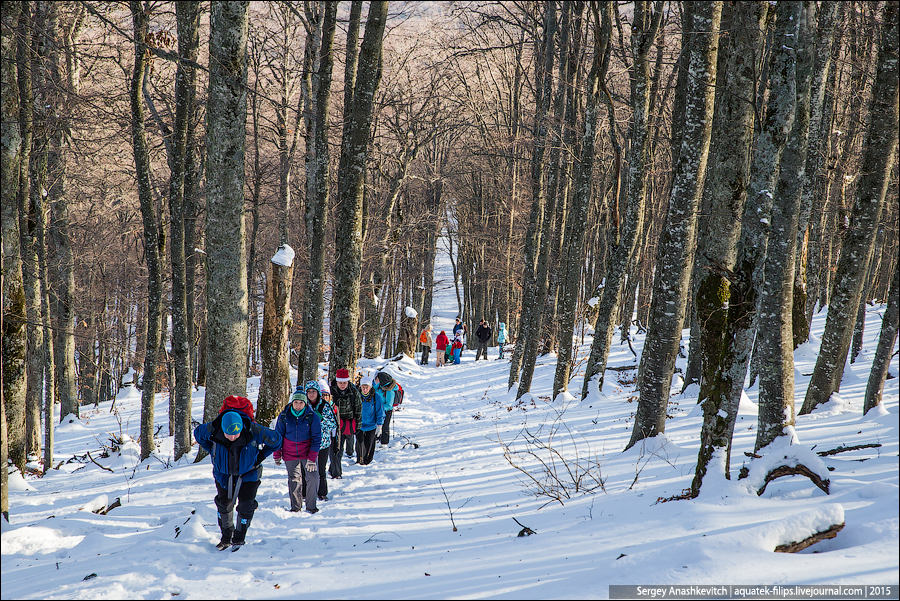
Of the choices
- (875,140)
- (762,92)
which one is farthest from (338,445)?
(875,140)

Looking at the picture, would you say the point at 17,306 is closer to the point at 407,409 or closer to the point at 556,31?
the point at 407,409

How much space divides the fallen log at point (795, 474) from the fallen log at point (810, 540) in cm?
66

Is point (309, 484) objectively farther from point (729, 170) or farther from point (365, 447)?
point (729, 170)

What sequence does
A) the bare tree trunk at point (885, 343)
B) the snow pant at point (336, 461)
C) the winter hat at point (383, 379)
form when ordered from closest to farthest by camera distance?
the bare tree trunk at point (885, 343), the snow pant at point (336, 461), the winter hat at point (383, 379)

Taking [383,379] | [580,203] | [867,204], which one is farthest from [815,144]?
[383,379]

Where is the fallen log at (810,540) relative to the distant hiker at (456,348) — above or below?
above

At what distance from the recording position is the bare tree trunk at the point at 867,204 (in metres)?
6.51

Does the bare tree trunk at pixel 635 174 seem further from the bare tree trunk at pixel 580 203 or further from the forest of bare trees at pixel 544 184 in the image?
the bare tree trunk at pixel 580 203

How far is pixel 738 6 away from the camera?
5.34 meters

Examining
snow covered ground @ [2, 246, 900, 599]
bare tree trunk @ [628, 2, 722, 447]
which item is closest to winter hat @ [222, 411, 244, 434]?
snow covered ground @ [2, 246, 900, 599]

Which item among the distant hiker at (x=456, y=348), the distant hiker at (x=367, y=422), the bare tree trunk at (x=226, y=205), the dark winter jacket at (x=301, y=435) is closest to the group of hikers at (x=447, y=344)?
the distant hiker at (x=456, y=348)

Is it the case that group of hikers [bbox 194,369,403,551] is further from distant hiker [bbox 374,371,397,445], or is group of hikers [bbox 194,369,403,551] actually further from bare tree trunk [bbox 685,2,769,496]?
bare tree trunk [bbox 685,2,769,496]

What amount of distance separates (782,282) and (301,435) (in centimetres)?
560

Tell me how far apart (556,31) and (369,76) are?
6148 mm
